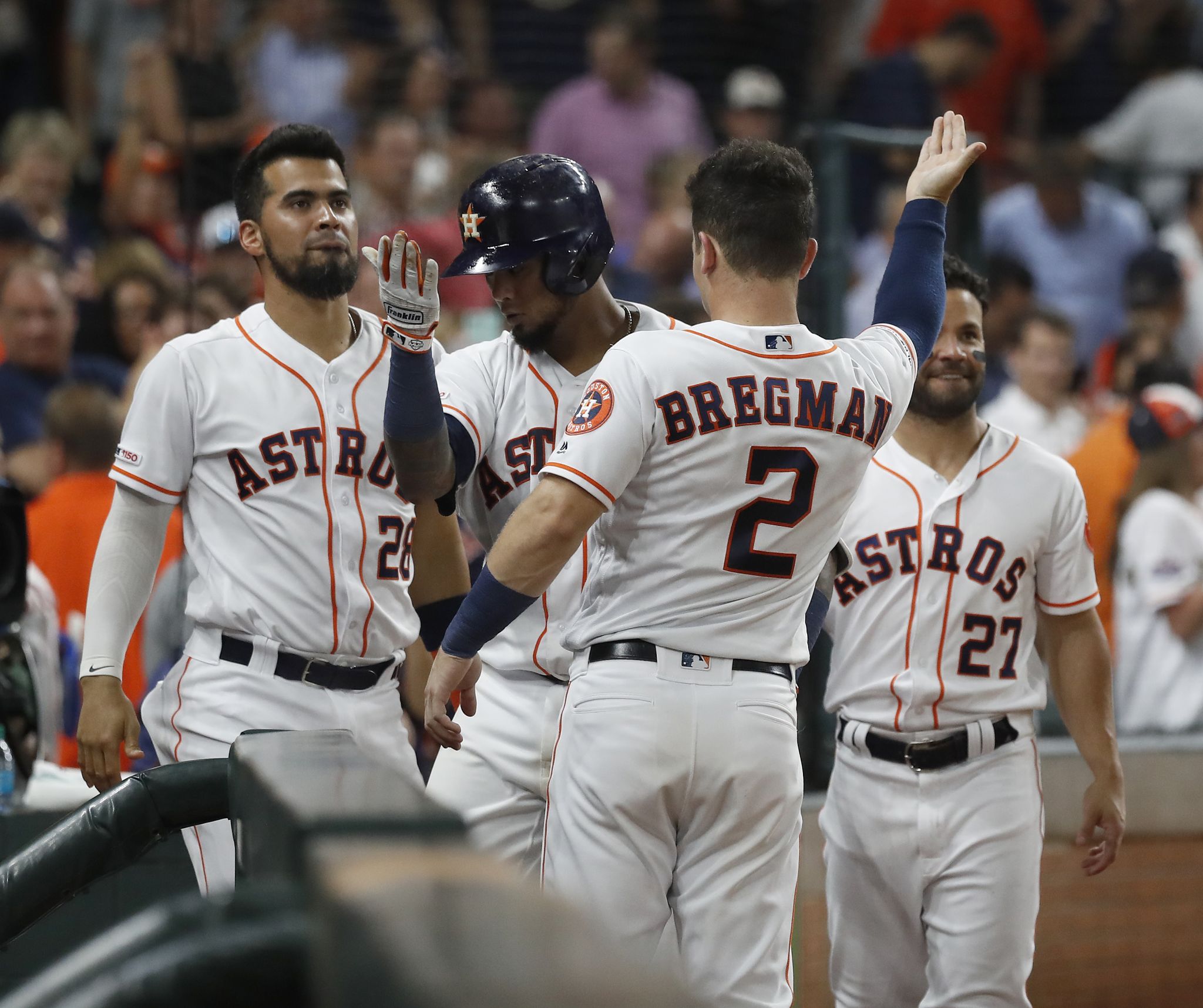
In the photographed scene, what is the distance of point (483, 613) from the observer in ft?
9.10

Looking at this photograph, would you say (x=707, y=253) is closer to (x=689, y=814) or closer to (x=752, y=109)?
(x=689, y=814)

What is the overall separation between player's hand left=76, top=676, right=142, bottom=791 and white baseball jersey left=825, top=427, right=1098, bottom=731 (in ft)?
5.25

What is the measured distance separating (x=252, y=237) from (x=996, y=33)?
724 cm

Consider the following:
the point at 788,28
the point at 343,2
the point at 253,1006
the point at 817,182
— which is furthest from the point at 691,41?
the point at 253,1006

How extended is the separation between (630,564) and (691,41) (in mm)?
7100

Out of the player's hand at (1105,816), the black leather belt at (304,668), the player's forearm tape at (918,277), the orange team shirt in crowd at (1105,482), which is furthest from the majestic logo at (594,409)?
the orange team shirt in crowd at (1105,482)

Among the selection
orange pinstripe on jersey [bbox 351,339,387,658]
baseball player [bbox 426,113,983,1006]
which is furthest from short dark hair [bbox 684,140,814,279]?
orange pinstripe on jersey [bbox 351,339,387,658]

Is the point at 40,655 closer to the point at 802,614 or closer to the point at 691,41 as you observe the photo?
the point at 802,614

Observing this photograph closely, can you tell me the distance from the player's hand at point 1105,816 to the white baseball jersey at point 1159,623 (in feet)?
6.47

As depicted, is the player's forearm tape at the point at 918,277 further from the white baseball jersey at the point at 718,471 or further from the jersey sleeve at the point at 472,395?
Result: the jersey sleeve at the point at 472,395

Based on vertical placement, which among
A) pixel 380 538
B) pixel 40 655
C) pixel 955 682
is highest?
pixel 380 538

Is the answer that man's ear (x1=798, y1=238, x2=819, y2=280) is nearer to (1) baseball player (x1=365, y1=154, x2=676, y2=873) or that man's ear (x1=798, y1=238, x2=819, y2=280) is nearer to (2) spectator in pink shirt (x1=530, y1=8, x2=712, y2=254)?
(1) baseball player (x1=365, y1=154, x2=676, y2=873)

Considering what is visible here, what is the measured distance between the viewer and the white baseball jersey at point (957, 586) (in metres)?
3.66

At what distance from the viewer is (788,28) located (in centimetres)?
941
